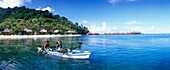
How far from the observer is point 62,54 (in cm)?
2008

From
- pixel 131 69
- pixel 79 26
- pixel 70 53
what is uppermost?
pixel 79 26

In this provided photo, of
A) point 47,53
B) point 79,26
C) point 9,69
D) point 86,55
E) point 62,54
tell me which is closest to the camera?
point 9,69

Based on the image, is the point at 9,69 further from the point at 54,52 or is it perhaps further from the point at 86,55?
the point at 86,55

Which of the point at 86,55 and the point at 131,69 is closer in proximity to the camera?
the point at 131,69

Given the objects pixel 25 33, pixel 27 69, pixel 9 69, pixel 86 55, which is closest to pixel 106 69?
pixel 86 55

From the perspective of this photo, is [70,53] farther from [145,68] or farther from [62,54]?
[145,68]

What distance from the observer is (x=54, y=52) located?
69.2 ft

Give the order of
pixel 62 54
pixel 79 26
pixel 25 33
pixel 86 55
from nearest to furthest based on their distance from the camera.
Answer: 1. pixel 86 55
2. pixel 62 54
3. pixel 25 33
4. pixel 79 26

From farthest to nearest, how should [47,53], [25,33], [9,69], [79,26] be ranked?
[79,26] → [25,33] → [47,53] → [9,69]

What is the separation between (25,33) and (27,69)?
313 feet

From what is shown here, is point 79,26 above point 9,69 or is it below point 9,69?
above

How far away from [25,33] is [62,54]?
3604 inches

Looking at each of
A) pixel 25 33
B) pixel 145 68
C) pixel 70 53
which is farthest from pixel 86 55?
pixel 25 33

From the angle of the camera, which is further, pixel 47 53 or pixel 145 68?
pixel 47 53
